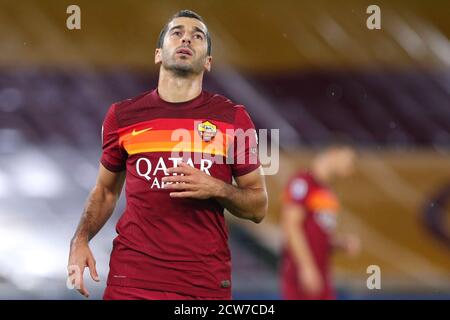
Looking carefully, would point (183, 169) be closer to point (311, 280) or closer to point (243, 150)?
point (243, 150)

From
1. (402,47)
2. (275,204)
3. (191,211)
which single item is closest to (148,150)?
(191,211)

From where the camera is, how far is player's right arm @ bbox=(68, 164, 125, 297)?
2.81 metres

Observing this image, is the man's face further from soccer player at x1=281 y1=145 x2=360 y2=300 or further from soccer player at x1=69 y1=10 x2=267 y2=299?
soccer player at x1=281 y1=145 x2=360 y2=300

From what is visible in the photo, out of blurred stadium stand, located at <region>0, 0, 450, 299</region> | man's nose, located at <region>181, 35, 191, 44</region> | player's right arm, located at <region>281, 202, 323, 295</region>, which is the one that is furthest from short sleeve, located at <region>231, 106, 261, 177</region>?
blurred stadium stand, located at <region>0, 0, 450, 299</region>

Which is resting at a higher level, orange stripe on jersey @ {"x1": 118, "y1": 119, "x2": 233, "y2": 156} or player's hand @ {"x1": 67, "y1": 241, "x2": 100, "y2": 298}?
orange stripe on jersey @ {"x1": 118, "y1": 119, "x2": 233, "y2": 156}

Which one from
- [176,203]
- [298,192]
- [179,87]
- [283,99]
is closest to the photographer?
[176,203]

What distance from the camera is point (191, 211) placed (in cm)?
276

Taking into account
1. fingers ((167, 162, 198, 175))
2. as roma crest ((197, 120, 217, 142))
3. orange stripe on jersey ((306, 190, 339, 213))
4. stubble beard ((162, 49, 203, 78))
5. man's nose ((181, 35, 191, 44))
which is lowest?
fingers ((167, 162, 198, 175))

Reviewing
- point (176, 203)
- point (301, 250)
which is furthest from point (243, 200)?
point (301, 250)

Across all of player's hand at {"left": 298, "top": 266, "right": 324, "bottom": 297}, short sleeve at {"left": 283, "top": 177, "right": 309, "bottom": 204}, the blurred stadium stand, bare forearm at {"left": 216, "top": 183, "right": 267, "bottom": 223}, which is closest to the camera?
bare forearm at {"left": 216, "top": 183, "right": 267, "bottom": 223}

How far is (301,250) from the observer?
5180 mm

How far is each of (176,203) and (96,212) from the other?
1.13 ft

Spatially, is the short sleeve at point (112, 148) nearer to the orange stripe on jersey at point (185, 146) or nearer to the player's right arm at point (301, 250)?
the orange stripe on jersey at point (185, 146)

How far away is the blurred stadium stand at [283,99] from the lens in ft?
25.7
